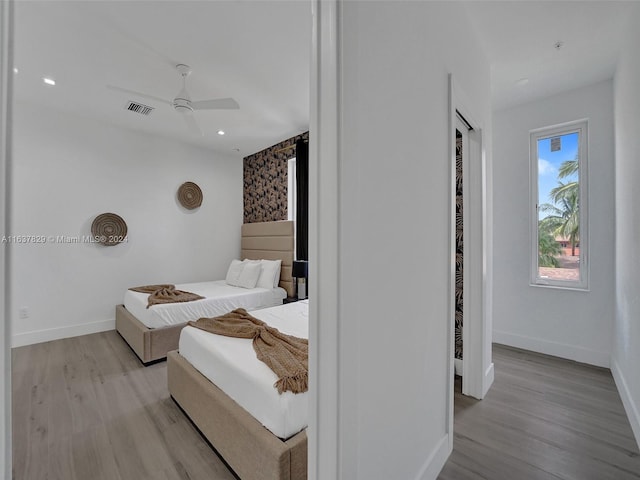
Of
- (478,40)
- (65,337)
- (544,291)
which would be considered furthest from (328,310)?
(65,337)

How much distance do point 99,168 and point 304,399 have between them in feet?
14.1

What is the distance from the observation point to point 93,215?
3914mm

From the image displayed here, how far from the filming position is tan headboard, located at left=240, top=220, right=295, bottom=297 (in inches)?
170

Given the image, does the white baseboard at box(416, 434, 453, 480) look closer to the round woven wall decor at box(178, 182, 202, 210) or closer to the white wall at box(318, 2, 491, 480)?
the white wall at box(318, 2, 491, 480)

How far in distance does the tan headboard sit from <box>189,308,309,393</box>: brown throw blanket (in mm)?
1753

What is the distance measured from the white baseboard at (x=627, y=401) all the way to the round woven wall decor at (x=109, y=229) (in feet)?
18.0

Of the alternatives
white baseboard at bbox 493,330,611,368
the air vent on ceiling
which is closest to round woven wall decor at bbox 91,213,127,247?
the air vent on ceiling

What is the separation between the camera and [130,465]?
1.65m

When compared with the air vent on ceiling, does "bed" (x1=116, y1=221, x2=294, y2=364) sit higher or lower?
lower

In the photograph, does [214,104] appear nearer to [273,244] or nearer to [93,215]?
[273,244]

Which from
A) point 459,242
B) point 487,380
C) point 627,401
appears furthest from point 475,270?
point 627,401

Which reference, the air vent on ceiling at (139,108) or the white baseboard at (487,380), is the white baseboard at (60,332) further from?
the white baseboard at (487,380)

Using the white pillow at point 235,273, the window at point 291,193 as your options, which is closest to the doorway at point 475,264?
the window at point 291,193

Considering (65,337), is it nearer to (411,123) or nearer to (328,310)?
(328,310)
